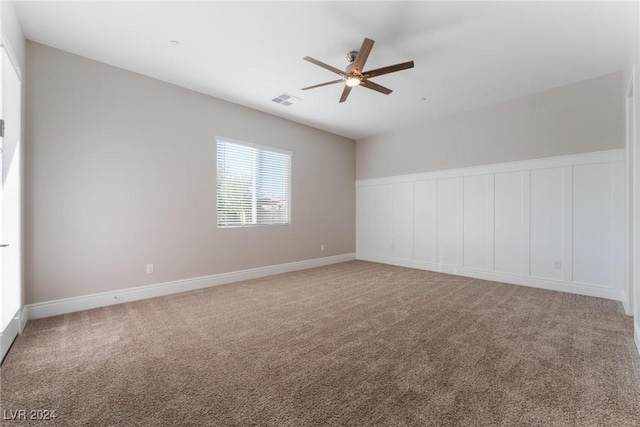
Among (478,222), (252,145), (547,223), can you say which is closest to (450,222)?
(478,222)

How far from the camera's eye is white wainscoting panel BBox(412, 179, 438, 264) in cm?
562

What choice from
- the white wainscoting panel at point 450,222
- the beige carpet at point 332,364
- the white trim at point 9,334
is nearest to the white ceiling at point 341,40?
the white wainscoting panel at point 450,222

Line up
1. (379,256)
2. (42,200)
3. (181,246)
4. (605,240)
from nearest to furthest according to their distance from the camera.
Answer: (42,200)
(605,240)
(181,246)
(379,256)

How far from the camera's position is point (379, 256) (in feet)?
21.6

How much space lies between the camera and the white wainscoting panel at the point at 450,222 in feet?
17.3

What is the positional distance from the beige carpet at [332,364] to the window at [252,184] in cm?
178

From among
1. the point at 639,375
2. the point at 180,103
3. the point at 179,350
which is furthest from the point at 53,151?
the point at 639,375

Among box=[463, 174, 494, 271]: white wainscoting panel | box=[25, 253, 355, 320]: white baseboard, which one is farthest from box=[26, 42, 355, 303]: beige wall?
box=[463, 174, 494, 271]: white wainscoting panel

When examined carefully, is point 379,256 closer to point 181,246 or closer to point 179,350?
point 181,246

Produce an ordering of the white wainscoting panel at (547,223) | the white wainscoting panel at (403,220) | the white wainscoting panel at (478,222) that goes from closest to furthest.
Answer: the white wainscoting panel at (547,223), the white wainscoting panel at (478,222), the white wainscoting panel at (403,220)

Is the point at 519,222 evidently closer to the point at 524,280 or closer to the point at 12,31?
the point at 524,280

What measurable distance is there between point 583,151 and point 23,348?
22.6ft

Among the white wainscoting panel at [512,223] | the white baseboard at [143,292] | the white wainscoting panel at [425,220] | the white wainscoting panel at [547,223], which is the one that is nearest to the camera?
the white baseboard at [143,292]

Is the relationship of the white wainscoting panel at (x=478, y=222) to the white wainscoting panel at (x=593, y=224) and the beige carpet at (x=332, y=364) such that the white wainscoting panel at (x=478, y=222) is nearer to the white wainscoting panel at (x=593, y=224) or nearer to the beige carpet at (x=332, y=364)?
the white wainscoting panel at (x=593, y=224)
